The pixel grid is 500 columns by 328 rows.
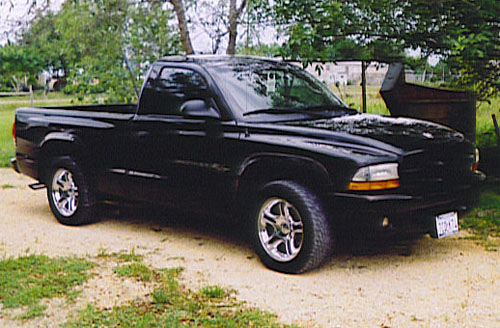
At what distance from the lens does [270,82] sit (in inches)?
265

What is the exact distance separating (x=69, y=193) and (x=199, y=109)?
7.54 ft

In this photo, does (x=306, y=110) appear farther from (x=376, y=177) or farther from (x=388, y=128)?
(x=376, y=177)

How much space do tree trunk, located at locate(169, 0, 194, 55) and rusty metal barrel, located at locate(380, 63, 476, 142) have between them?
5.15m

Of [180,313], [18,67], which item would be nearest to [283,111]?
[180,313]

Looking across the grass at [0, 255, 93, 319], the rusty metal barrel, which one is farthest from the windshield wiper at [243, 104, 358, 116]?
the rusty metal barrel

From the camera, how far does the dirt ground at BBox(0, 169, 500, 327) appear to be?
15.8 feet

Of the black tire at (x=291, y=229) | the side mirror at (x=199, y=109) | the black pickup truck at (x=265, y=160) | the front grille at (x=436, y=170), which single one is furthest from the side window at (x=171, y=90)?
the front grille at (x=436, y=170)

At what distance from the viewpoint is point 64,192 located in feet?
26.2

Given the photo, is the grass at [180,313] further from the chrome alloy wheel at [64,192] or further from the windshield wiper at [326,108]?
the chrome alloy wheel at [64,192]

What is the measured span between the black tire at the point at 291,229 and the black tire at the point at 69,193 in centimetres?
244

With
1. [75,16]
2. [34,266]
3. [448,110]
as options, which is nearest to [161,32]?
[75,16]

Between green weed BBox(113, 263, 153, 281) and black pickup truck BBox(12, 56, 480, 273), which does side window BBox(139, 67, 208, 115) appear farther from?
green weed BBox(113, 263, 153, 281)

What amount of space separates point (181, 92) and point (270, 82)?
0.87 meters

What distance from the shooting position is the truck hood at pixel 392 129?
5.73 m
